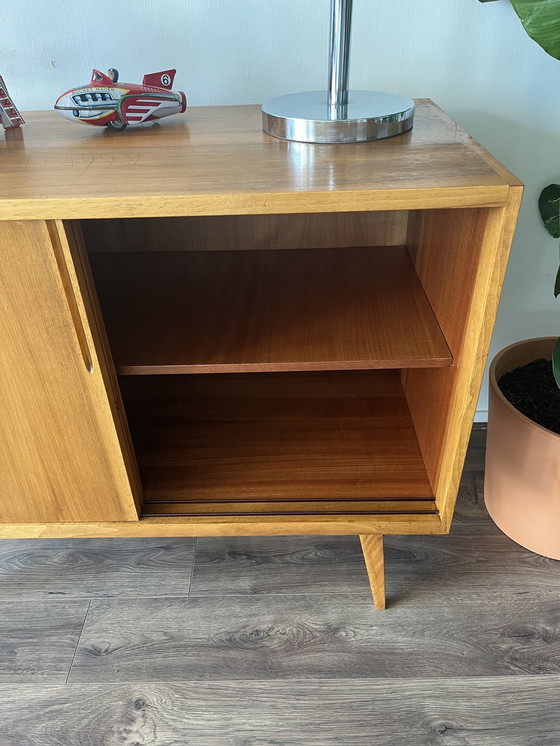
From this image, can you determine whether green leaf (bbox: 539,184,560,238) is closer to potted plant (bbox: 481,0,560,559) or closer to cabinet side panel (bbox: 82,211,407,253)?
potted plant (bbox: 481,0,560,559)

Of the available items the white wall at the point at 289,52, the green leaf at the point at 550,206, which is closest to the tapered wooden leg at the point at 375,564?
the green leaf at the point at 550,206

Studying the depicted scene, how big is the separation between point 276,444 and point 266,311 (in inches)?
9.0

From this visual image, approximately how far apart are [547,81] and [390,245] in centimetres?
36

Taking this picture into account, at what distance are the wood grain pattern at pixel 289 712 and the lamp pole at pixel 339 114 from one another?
776 millimetres

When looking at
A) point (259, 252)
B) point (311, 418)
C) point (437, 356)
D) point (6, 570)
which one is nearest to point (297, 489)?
point (311, 418)

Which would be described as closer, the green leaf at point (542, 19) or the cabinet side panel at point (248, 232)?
the green leaf at point (542, 19)

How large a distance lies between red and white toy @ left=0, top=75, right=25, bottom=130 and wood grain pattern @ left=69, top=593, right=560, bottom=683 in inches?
30.1

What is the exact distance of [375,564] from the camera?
94cm

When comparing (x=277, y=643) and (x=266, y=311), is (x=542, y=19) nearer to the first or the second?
(x=266, y=311)

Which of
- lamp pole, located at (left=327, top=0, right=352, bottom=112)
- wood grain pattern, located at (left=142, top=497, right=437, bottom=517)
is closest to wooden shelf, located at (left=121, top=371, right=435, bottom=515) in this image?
wood grain pattern, located at (left=142, top=497, right=437, bottom=517)

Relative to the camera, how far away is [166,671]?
915mm

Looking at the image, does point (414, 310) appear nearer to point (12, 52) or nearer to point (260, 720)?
point (260, 720)

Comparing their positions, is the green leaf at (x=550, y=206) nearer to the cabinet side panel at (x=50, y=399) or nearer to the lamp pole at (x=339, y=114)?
the lamp pole at (x=339, y=114)

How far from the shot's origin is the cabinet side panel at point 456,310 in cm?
64
